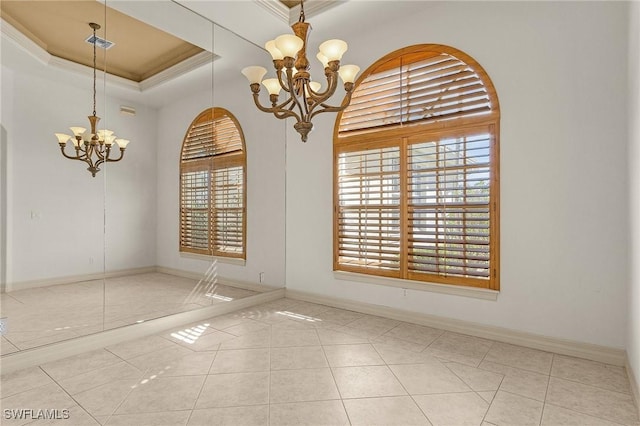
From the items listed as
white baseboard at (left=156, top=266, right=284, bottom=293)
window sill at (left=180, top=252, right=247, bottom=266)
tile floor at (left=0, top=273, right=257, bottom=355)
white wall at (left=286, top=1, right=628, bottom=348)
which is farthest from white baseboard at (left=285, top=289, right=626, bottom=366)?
tile floor at (left=0, top=273, right=257, bottom=355)

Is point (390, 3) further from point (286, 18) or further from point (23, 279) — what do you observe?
point (23, 279)

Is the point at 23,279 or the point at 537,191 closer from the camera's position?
the point at 23,279

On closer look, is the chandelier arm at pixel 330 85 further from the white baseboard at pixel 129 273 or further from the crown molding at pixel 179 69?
the white baseboard at pixel 129 273

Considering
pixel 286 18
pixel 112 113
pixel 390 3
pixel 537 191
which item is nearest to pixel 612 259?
pixel 537 191

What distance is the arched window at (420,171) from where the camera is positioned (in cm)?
312

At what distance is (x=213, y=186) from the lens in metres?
3.96

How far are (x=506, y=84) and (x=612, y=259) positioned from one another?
1683mm

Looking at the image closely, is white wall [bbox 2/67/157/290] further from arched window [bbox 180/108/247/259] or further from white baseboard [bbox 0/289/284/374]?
white baseboard [bbox 0/289/284/374]

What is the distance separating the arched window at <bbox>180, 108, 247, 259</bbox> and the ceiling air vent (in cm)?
102

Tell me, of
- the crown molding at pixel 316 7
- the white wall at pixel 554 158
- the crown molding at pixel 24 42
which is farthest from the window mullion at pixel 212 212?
the white wall at pixel 554 158

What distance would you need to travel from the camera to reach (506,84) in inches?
119

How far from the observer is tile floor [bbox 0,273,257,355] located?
2.54 meters

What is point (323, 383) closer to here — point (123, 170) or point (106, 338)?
point (106, 338)

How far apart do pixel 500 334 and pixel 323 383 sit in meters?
1.78
